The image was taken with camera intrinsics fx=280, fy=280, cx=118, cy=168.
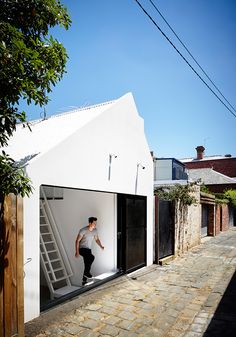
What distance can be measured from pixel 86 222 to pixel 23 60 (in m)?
6.22

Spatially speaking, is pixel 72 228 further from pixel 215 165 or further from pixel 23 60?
pixel 215 165

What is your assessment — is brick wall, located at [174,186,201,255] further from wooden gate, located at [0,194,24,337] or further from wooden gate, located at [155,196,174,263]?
wooden gate, located at [0,194,24,337]

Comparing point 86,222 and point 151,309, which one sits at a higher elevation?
point 86,222

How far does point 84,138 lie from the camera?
22.0ft

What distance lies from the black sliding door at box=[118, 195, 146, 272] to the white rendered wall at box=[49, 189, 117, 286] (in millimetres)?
201

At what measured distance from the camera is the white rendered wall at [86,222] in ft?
28.3

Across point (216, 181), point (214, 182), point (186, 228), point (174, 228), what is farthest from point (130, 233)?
point (216, 181)

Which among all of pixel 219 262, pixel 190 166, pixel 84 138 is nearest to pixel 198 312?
pixel 84 138

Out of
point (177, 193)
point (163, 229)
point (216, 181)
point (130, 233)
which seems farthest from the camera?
point (216, 181)

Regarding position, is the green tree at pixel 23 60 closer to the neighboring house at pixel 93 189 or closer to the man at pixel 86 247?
the neighboring house at pixel 93 189

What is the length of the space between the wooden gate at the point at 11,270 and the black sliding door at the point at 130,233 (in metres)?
4.35

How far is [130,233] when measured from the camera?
870 centimetres

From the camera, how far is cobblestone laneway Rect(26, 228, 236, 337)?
4898 millimetres

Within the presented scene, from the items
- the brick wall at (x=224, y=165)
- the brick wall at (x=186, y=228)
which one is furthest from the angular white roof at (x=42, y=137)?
the brick wall at (x=224, y=165)
